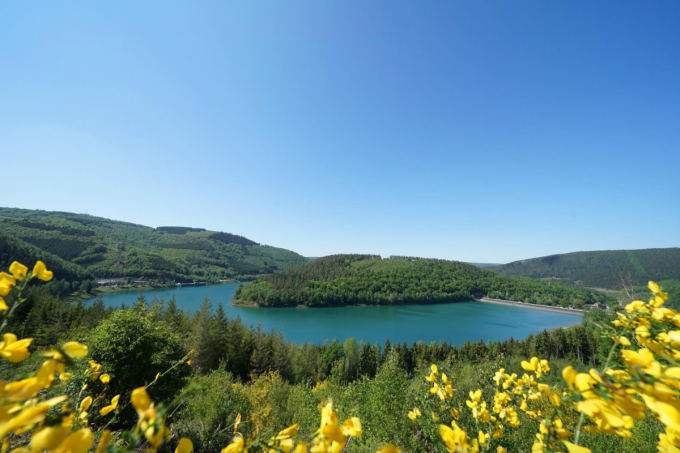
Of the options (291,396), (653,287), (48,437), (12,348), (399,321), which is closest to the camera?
(48,437)

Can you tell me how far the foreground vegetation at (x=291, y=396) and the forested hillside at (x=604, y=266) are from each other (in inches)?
4052

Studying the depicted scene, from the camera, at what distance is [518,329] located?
4762 cm

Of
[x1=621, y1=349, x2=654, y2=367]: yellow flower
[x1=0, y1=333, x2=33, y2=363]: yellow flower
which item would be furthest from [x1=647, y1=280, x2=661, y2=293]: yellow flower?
[x1=0, y1=333, x2=33, y2=363]: yellow flower

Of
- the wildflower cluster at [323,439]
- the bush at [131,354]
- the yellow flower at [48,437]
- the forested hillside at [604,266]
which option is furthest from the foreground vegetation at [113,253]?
the forested hillside at [604,266]

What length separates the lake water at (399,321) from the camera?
4144 cm

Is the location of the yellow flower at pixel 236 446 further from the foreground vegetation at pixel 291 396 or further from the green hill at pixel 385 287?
the green hill at pixel 385 287

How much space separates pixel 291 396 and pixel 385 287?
6619 cm

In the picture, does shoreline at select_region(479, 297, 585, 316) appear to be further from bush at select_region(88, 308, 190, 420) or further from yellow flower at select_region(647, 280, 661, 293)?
bush at select_region(88, 308, 190, 420)

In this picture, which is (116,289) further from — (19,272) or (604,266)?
(604,266)

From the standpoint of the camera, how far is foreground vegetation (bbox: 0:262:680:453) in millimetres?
825

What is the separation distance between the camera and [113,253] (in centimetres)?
9956

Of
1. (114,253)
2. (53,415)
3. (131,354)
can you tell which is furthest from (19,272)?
(114,253)

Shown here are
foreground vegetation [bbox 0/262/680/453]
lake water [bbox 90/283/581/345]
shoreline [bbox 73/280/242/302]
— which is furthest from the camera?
shoreline [bbox 73/280/242/302]

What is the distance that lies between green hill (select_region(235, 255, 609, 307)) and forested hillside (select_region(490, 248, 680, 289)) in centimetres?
2459
